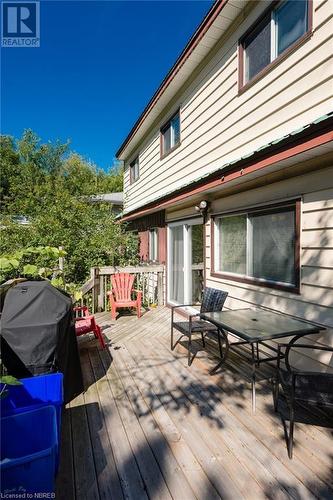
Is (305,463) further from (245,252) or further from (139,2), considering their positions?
(139,2)

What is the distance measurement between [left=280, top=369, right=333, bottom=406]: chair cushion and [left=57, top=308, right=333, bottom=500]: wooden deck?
16.6 inches

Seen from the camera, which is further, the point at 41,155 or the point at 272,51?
the point at 41,155

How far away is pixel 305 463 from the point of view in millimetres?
1960

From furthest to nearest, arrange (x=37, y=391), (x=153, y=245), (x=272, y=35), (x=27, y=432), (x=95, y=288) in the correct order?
(x=153, y=245) < (x=95, y=288) < (x=272, y=35) < (x=37, y=391) < (x=27, y=432)

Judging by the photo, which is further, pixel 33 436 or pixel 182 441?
pixel 182 441

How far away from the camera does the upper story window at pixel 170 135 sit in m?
6.42

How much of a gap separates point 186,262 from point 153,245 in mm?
2253

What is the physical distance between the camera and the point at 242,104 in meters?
4.10

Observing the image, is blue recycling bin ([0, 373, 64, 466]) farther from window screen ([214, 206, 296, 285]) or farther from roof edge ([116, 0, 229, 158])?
roof edge ([116, 0, 229, 158])

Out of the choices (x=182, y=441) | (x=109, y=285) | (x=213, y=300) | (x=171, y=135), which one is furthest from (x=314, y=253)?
(x=171, y=135)

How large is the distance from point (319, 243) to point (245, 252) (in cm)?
125

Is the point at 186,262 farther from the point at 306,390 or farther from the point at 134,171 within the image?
the point at 134,171

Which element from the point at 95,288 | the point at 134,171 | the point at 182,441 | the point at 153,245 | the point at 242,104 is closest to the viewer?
the point at 182,441

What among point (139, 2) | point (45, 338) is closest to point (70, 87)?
point (139, 2)
